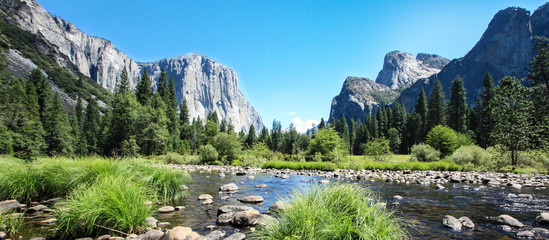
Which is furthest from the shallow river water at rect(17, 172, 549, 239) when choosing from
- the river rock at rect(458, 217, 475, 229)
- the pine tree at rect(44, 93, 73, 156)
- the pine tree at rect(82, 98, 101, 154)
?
the pine tree at rect(82, 98, 101, 154)

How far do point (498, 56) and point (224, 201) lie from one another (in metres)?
225

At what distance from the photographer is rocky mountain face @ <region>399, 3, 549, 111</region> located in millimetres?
151125

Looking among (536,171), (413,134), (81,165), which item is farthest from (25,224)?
(413,134)

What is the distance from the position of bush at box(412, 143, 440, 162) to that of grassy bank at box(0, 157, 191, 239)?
3228cm

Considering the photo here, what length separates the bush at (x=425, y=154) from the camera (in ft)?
102

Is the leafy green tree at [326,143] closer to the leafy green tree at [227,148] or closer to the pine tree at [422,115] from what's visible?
the leafy green tree at [227,148]

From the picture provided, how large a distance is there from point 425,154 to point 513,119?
11.8 metres

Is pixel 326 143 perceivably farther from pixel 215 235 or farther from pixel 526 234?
pixel 215 235

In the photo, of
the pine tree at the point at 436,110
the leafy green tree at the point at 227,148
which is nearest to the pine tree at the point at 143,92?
the leafy green tree at the point at 227,148

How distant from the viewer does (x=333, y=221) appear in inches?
138

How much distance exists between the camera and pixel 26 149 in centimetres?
3019

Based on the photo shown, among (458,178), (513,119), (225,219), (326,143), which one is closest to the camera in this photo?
(225,219)

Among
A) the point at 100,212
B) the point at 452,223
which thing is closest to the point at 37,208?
the point at 100,212

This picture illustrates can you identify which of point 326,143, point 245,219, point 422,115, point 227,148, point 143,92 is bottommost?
point 245,219
